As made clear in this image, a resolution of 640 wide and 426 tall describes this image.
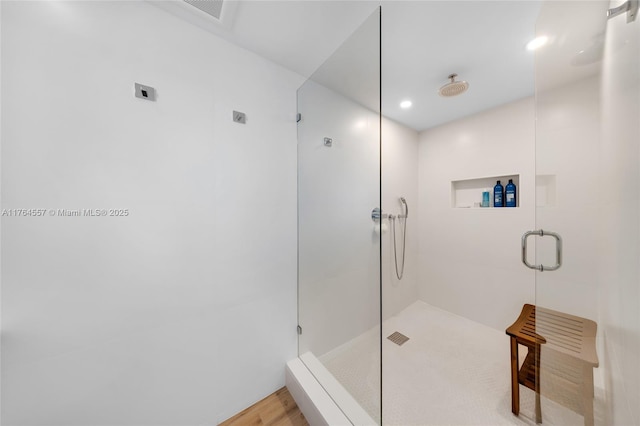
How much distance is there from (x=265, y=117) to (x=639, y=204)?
1.58 metres

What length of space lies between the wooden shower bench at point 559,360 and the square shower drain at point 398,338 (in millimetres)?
825

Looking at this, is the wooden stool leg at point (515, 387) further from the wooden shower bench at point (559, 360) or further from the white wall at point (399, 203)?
the white wall at point (399, 203)

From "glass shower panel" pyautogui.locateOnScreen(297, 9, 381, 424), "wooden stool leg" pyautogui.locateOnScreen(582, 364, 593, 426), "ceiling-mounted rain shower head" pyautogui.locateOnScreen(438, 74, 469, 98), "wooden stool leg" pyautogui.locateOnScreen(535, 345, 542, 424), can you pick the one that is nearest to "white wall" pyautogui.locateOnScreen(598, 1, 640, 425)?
"wooden stool leg" pyautogui.locateOnScreen(582, 364, 593, 426)

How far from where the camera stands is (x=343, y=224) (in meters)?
1.36

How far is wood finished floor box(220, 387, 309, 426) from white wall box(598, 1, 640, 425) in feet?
4.58

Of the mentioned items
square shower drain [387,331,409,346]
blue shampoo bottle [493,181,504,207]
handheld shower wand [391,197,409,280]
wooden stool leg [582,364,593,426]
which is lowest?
square shower drain [387,331,409,346]

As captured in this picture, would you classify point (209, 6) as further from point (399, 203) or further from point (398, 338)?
point (398, 338)

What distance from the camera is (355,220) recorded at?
131 cm

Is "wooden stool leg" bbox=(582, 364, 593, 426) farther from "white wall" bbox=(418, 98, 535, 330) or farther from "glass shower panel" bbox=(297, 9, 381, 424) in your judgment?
"white wall" bbox=(418, 98, 535, 330)

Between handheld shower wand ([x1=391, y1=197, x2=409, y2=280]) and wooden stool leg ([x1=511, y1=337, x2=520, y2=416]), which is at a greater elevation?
handheld shower wand ([x1=391, y1=197, x2=409, y2=280])

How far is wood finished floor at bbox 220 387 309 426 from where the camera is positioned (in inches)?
47.8

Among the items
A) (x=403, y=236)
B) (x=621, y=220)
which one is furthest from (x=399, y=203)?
(x=621, y=220)

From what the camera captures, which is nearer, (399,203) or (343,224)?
(343,224)

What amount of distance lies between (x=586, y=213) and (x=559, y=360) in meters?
0.75
